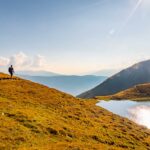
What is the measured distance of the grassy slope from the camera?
36.8 metres

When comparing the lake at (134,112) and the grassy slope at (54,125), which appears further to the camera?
the lake at (134,112)

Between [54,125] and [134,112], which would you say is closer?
[54,125]

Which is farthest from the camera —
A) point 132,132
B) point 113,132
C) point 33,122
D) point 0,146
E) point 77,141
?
point 132,132

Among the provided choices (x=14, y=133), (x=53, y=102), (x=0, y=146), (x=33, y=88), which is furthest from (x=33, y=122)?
(x=33, y=88)

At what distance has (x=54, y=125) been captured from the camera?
4441 centimetres

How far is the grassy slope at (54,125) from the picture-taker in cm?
3675

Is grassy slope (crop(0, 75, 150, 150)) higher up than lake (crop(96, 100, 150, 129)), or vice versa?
lake (crop(96, 100, 150, 129))

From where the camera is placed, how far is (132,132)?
2157 inches

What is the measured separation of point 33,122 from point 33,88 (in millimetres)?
30906

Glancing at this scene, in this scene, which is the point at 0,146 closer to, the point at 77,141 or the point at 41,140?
the point at 41,140

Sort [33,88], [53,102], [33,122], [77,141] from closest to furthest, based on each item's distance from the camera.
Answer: [77,141], [33,122], [53,102], [33,88]

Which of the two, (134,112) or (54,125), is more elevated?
(134,112)

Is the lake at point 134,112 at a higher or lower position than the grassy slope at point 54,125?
higher

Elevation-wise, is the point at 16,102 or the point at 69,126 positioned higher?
the point at 16,102
